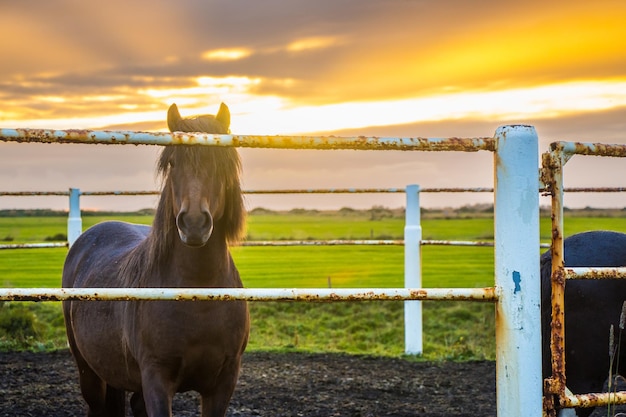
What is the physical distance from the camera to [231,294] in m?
1.96

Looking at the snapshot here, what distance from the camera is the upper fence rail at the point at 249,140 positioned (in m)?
1.91

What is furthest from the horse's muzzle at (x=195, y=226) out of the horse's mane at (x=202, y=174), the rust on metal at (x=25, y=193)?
the rust on metal at (x=25, y=193)

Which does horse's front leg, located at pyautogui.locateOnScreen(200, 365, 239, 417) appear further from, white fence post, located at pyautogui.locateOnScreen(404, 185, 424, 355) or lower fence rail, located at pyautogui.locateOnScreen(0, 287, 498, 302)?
white fence post, located at pyautogui.locateOnScreen(404, 185, 424, 355)

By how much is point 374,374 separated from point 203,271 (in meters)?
3.93

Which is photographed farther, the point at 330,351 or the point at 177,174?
the point at 330,351

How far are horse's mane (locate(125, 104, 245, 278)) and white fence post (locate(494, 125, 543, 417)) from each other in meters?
1.45

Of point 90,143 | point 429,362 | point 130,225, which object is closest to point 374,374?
point 429,362

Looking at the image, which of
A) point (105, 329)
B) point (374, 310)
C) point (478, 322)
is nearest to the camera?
point (105, 329)

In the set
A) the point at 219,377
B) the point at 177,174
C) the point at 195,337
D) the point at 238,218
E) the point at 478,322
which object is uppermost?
the point at 177,174

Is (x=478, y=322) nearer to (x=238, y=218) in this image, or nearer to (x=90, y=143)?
(x=238, y=218)

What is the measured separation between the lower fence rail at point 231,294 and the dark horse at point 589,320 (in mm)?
1945

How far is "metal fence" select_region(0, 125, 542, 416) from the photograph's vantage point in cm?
197

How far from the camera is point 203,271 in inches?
131

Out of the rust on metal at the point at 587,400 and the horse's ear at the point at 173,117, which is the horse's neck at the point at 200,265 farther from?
the rust on metal at the point at 587,400
